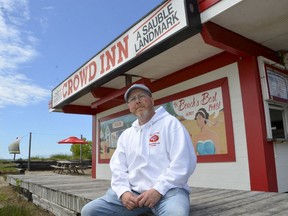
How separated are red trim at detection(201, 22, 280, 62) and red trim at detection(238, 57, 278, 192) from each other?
22 centimetres

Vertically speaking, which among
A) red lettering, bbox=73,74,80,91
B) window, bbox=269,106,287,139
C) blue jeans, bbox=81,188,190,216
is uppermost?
red lettering, bbox=73,74,80,91

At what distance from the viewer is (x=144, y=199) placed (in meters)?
2.11

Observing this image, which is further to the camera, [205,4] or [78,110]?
[78,110]

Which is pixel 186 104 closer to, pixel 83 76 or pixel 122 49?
pixel 122 49

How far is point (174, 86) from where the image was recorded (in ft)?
20.4

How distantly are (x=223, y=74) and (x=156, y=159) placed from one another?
3.33 metres

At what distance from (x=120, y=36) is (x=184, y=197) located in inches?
158

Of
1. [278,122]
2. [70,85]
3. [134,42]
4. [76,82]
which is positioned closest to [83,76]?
[76,82]

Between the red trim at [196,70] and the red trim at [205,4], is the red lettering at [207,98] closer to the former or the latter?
the red trim at [196,70]

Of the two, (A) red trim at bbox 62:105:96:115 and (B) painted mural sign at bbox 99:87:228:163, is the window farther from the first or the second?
(A) red trim at bbox 62:105:96:115

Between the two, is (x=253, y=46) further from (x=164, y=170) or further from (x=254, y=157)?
(x=164, y=170)

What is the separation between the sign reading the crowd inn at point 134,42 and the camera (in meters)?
3.98

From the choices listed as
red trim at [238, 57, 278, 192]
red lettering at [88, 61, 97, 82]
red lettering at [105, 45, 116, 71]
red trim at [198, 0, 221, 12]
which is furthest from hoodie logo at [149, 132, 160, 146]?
red lettering at [88, 61, 97, 82]

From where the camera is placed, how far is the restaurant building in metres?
3.92
